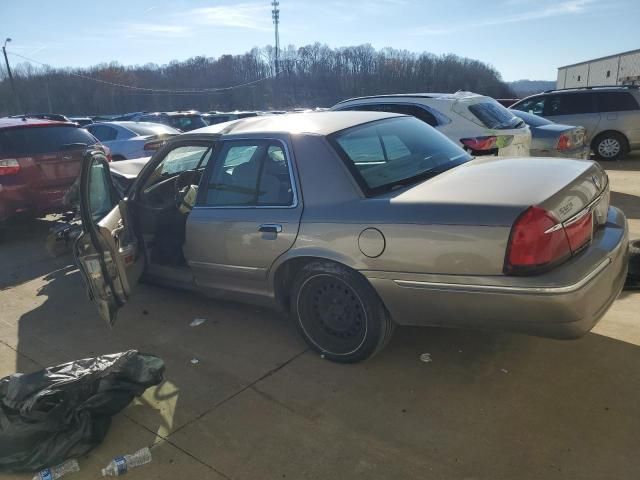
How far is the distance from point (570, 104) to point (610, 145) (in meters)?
1.26

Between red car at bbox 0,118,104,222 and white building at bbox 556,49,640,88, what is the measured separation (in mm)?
39989

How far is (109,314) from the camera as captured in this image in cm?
345

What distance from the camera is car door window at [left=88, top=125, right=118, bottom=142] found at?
10739mm

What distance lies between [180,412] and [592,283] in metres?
2.34

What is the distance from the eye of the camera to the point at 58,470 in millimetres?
2463

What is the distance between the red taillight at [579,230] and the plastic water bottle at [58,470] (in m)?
2.72

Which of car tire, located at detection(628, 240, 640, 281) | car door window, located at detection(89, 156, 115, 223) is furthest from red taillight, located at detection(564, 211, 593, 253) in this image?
car door window, located at detection(89, 156, 115, 223)

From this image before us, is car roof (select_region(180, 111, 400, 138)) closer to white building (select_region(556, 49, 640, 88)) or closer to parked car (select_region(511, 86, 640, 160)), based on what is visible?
parked car (select_region(511, 86, 640, 160))

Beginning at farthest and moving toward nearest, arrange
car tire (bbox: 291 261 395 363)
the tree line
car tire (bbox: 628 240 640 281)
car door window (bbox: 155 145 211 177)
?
the tree line, car door window (bbox: 155 145 211 177), car tire (bbox: 628 240 640 281), car tire (bbox: 291 261 395 363)

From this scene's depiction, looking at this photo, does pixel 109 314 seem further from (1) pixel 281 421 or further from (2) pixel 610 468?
(2) pixel 610 468

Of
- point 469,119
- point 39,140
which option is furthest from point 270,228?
point 39,140

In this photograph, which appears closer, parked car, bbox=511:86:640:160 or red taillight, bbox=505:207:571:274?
red taillight, bbox=505:207:571:274

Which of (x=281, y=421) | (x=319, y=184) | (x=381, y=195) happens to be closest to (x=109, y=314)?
(x=281, y=421)

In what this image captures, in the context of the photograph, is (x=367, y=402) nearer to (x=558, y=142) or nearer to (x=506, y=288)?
(x=506, y=288)
